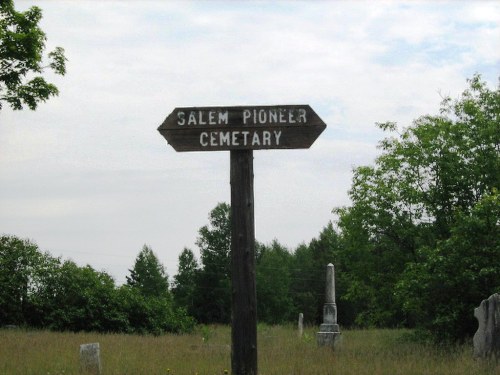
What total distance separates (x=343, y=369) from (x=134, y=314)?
19.0 m

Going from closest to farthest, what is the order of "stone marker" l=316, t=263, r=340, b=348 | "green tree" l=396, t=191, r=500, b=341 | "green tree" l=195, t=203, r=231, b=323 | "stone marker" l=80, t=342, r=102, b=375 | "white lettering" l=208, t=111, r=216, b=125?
"white lettering" l=208, t=111, r=216, b=125 → "stone marker" l=80, t=342, r=102, b=375 → "green tree" l=396, t=191, r=500, b=341 → "stone marker" l=316, t=263, r=340, b=348 → "green tree" l=195, t=203, r=231, b=323

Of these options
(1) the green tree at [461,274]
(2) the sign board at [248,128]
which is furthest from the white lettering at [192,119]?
(1) the green tree at [461,274]

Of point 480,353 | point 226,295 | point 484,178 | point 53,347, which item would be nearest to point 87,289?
point 53,347

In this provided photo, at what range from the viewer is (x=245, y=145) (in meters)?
8.15

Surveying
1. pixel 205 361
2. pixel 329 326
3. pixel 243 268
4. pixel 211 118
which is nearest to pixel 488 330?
pixel 205 361

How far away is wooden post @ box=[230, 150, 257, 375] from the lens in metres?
8.09

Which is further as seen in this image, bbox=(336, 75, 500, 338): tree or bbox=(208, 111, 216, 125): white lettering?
bbox=(336, 75, 500, 338): tree

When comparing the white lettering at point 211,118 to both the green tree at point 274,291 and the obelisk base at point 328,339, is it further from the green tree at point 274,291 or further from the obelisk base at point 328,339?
the green tree at point 274,291

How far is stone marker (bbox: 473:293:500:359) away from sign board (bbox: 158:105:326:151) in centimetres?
778

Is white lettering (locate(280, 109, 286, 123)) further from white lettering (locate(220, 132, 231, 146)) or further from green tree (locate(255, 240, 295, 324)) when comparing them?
green tree (locate(255, 240, 295, 324))

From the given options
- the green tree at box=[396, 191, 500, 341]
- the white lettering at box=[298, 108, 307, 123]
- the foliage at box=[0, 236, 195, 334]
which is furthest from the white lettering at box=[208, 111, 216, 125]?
the foliage at box=[0, 236, 195, 334]

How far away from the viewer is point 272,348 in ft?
59.2

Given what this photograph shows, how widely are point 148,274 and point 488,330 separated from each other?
68.4 metres

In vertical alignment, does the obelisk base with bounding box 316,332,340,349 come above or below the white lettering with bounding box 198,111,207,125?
below
